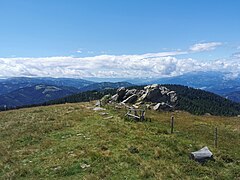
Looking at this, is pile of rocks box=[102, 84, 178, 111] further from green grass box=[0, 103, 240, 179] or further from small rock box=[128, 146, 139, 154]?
small rock box=[128, 146, 139, 154]

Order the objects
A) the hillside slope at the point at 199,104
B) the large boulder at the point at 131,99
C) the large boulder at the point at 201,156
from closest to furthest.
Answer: the large boulder at the point at 201,156 < the large boulder at the point at 131,99 < the hillside slope at the point at 199,104

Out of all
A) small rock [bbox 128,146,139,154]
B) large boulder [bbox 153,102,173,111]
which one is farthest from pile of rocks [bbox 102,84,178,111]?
small rock [bbox 128,146,139,154]

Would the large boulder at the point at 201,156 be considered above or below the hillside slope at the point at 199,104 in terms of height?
above

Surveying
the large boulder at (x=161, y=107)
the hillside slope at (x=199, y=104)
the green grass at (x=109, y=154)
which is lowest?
the hillside slope at (x=199, y=104)

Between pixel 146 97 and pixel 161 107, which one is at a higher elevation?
pixel 146 97

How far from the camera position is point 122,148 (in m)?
24.7

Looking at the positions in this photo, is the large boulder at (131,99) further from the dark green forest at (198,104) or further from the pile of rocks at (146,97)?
the dark green forest at (198,104)

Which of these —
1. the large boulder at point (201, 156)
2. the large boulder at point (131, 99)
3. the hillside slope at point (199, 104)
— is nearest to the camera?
the large boulder at point (201, 156)

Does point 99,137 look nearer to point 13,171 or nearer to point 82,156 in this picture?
point 82,156

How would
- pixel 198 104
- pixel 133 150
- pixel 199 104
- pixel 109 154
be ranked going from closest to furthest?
pixel 109 154
pixel 133 150
pixel 198 104
pixel 199 104

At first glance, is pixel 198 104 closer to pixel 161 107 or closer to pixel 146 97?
pixel 146 97

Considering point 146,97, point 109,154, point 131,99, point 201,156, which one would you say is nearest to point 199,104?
point 146,97

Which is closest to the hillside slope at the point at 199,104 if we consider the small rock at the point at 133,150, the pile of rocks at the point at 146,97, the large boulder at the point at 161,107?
the pile of rocks at the point at 146,97

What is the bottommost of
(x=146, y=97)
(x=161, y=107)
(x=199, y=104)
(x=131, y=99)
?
(x=199, y=104)
